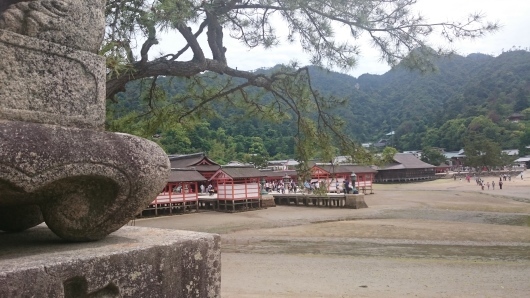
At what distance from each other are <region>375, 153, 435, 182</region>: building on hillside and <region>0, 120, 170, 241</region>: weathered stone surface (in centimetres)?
4716

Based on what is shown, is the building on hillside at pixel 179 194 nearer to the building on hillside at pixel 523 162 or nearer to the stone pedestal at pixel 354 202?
the stone pedestal at pixel 354 202

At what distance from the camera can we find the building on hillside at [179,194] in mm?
21078

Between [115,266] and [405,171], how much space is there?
49070 millimetres

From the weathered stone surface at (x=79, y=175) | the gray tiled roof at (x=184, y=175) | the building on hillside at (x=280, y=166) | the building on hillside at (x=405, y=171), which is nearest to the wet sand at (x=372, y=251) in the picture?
the gray tiled roof at (x=184, y=175)

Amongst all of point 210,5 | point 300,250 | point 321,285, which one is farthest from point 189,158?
point 210,5

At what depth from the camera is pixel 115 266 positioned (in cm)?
177

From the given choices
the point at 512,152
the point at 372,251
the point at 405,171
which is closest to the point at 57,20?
the point at 372,251

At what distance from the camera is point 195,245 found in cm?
209

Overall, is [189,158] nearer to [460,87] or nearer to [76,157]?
[76,157]

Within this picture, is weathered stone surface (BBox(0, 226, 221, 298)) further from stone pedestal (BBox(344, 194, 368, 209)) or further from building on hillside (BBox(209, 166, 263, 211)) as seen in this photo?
Answer: stone pedestal (BBox(344, 194, 368, 209))

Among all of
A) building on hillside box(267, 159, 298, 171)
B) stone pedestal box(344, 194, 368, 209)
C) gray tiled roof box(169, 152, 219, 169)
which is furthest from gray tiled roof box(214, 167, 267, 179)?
building on hillside box(267, 159, 298, 171)

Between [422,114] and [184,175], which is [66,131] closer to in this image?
[184,175]

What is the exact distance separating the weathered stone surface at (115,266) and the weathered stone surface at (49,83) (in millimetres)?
600

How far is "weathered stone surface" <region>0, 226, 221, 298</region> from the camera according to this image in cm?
156
